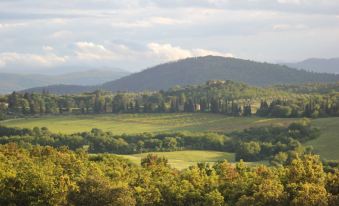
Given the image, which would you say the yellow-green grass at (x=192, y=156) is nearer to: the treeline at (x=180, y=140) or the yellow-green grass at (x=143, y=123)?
the treeline at (x=180, y=140)

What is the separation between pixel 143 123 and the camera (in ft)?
604

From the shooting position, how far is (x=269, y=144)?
133375 millimetres

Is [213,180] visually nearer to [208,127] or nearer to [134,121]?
[208,127]

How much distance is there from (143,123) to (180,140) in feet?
119

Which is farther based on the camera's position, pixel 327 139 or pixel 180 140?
pixel 180 140

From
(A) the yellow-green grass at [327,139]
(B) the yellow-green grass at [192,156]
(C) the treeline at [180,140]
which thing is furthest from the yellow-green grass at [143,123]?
(B) the yellow-green grass at [192,156]

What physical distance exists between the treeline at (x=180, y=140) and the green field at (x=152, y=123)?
7.85 m

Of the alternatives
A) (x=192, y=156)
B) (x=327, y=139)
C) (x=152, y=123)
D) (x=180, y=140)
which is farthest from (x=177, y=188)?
(x=152, y=123)

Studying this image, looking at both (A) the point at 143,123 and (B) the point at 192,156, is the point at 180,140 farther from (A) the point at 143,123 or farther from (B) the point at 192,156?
(A) the point at 143,123

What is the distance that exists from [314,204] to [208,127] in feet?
393

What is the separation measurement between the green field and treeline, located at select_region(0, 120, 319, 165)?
7853 millimetres

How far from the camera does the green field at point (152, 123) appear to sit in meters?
165

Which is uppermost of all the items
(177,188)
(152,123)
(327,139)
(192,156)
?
(152,123)

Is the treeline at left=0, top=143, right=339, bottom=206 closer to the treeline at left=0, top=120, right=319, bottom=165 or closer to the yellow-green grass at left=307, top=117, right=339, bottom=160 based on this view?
the yellow-green grass at left=307, top=117, right=339, bottom=160
